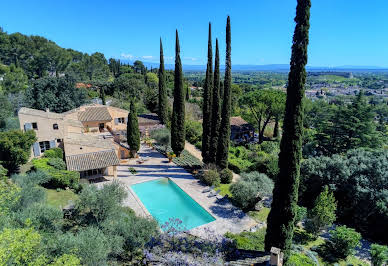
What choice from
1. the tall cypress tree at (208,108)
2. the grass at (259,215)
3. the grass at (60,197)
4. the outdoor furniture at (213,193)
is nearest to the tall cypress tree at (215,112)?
the tall cypress tree at (208,108)

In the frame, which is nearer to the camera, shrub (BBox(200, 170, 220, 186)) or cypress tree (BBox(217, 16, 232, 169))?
cypress tree (BBox(217, 16, 232, 169))

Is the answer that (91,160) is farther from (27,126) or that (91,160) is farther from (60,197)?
(27,126)

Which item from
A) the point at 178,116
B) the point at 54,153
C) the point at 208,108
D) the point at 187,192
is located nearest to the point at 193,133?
the point at 178,116

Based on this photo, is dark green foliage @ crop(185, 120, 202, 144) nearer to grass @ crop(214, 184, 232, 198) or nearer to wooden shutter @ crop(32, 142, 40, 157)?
grass @ crop(214, 184, 232, 198)

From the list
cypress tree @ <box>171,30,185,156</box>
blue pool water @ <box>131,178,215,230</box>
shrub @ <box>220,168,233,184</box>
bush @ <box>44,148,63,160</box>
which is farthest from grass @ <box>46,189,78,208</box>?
shrub @ <box>220,168,233,184</box>

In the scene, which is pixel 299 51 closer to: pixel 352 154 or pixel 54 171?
pixel 352 154

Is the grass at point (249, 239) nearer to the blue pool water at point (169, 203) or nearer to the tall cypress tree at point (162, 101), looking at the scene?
the blue pool water at point (169, 203)
